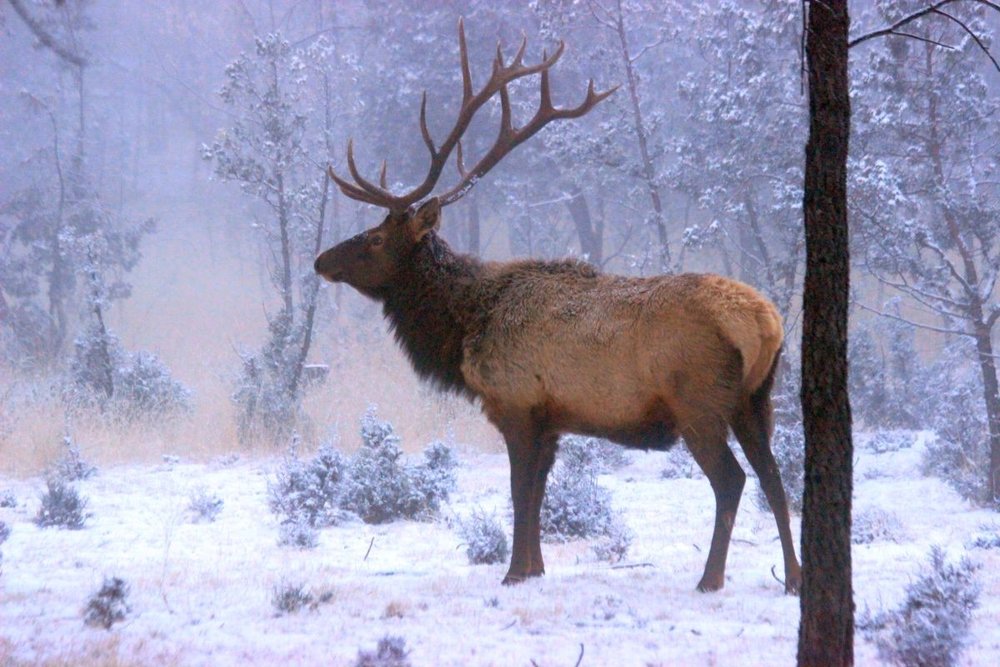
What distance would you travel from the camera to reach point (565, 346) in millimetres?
5020

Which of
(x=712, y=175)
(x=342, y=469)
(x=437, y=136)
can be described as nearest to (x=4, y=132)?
(x=437, y=136)

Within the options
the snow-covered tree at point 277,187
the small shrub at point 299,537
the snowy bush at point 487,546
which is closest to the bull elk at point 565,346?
the snowy bush at point 487,546

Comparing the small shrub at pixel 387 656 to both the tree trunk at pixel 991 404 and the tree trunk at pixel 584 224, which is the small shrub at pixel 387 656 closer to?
the tree trunk at pixel 991 404

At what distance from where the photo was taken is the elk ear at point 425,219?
577 centimetres

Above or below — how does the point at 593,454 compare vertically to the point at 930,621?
below

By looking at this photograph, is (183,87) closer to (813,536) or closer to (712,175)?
(712,175)

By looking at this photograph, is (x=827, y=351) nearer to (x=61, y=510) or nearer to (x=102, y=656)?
(x=102, y=656)

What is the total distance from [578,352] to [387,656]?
2.37 meters

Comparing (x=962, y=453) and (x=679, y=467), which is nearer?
(x=962, y=453)

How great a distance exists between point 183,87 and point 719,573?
40.9 meters

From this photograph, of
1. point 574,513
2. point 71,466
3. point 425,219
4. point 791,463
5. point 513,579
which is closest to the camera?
point 513,579

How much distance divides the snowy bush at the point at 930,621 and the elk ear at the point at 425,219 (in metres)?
3.36

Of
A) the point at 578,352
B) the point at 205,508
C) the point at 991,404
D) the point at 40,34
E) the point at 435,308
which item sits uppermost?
the point at 40,34

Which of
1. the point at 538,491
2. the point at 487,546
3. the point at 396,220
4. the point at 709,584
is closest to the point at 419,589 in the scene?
the point at 538,491
